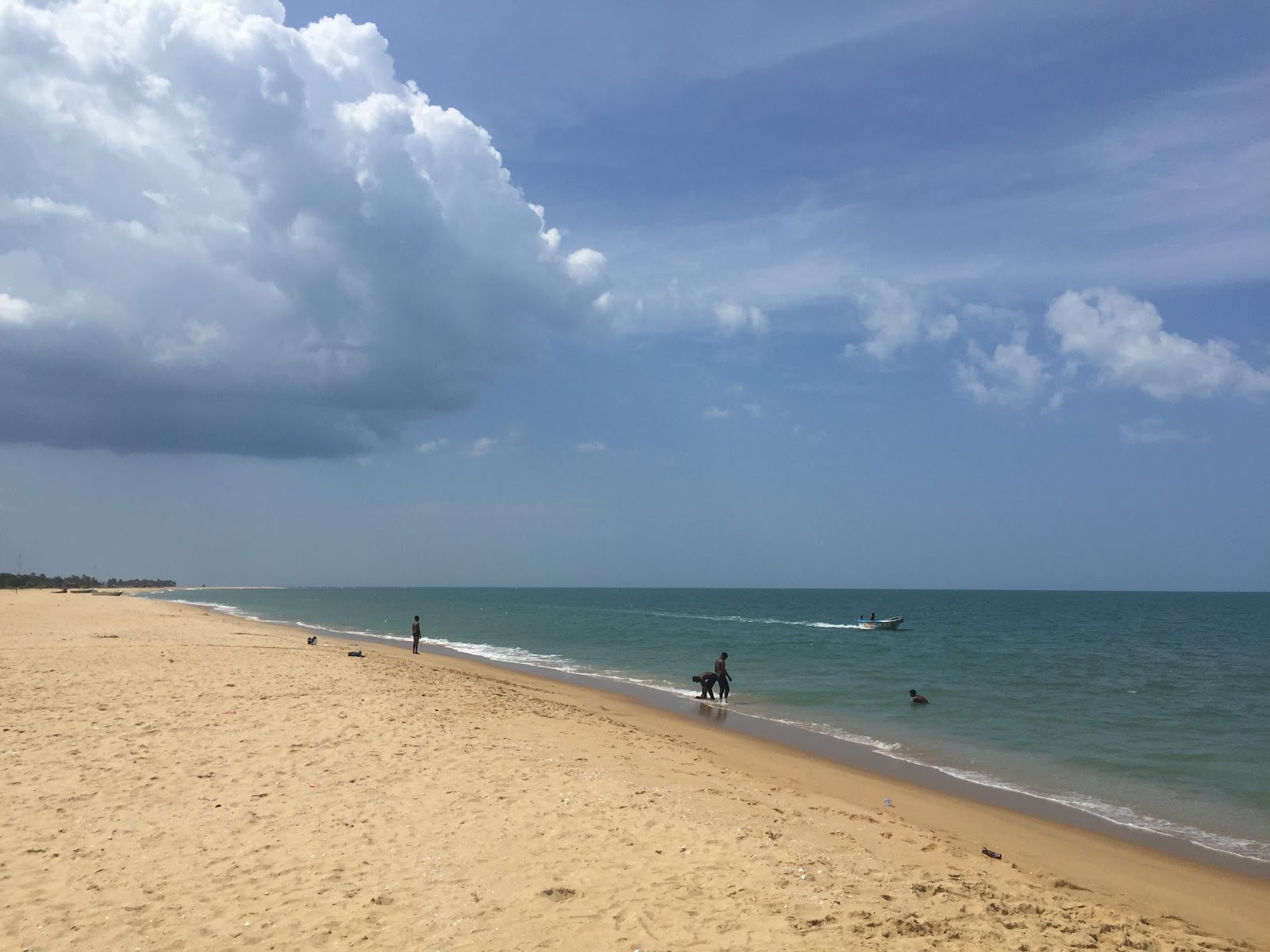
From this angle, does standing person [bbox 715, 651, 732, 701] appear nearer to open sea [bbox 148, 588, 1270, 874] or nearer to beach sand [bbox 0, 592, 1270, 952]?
open sea [bbox 148, 588, 1270, 874]

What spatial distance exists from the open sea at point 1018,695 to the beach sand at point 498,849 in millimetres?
3342

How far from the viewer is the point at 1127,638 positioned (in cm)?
6000

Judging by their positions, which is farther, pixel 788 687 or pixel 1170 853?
pixel 788 687

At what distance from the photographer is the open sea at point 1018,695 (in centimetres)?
1498

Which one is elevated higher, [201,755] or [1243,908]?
[201,755]

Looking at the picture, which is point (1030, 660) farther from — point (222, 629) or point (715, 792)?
point (222, 629)

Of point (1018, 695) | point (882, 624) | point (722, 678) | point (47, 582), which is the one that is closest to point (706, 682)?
point (722, 678)

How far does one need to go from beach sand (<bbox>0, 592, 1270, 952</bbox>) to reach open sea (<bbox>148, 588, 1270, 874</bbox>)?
11.0 ft

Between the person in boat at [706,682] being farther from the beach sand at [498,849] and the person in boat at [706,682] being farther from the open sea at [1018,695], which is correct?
the beach sand at [498,849]

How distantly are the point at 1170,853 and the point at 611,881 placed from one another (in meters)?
9.11

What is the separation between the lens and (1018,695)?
27547mm

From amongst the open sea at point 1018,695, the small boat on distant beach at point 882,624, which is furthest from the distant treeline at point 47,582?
the small boat on distant beach at point 882,624

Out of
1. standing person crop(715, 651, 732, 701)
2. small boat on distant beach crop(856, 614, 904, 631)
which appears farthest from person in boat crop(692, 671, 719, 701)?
small boat on distant beach crop(856, 614, 904, 631)

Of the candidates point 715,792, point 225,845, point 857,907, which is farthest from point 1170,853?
point 225,845
